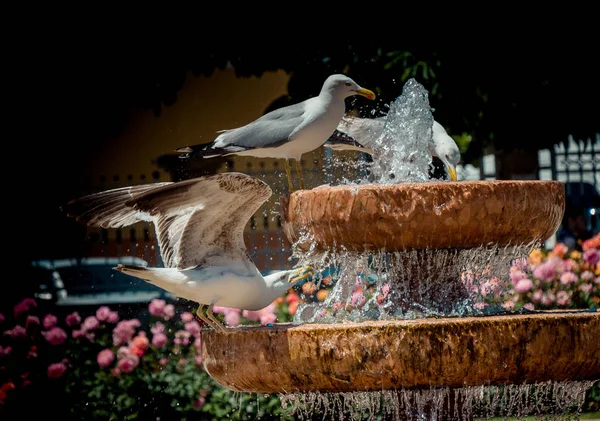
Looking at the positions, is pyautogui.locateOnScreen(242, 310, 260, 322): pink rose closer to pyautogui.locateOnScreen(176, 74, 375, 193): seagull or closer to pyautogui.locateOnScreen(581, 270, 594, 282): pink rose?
pyautogui.locateOnScreen(176, 74, 375, 193): seagull

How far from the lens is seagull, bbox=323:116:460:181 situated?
6371 mm

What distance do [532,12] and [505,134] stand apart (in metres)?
1.31

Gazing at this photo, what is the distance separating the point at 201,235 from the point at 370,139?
1.70 metres

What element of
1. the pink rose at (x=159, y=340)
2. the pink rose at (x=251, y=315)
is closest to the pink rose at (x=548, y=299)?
the pink rose at (x=251, y=315)

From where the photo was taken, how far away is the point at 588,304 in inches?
359

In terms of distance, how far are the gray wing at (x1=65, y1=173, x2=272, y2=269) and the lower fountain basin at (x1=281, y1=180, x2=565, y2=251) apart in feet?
1.18

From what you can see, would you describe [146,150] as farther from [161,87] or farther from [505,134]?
[505,134]

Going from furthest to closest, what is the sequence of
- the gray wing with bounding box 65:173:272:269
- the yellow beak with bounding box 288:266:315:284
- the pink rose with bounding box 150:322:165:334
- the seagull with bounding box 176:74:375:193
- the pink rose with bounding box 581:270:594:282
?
the pink rose with bounding box 581:270:594:282 < the pink rose with bounding box 150:322:165:334 < the seagull with bounding box 176:74:375:193 < the yellow beak with bounding box 288:266:315:284 < the gray wing with bounding box 65:173:272:269

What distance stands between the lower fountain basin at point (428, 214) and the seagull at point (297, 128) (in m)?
1.17

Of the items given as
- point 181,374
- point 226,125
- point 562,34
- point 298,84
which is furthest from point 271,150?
point 226,125

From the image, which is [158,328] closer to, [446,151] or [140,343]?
[140,343]

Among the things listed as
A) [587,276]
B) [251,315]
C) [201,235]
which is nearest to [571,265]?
[587,276]

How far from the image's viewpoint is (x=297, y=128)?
6.04 metres

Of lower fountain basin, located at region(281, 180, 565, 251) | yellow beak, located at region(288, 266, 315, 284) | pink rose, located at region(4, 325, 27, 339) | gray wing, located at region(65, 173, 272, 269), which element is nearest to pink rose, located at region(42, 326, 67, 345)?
pink rose, located at region(4, 325, 27, 339)
